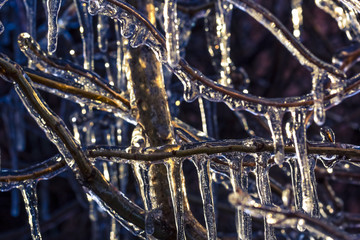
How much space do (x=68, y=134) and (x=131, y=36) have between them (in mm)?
191

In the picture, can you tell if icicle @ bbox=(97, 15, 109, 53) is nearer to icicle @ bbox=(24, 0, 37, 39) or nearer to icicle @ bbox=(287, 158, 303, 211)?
icicle @ bbox=(24, 0, 37, 39)

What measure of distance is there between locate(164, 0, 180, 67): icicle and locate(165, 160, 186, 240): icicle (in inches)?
6.7

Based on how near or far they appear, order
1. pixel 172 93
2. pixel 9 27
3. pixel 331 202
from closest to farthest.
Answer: pixel 172 93
pixel 331 202
pixel 9 27

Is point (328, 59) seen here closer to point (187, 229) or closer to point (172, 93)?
point (172, 93)

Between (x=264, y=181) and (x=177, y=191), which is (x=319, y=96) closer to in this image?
(x=264, y=181)

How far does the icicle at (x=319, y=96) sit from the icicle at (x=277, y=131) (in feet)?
0.21

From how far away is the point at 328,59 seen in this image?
2.58m

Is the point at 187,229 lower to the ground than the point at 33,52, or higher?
lower

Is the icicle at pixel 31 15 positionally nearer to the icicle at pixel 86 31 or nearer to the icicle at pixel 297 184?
the icicle at pixel 86 31

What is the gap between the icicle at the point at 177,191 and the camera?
0.79 metres

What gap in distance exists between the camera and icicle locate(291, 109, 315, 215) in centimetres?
76

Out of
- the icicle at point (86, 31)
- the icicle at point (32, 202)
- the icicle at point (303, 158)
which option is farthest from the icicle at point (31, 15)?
the icicle at point (303, 158)

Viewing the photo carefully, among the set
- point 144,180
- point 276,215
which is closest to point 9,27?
point 144,180

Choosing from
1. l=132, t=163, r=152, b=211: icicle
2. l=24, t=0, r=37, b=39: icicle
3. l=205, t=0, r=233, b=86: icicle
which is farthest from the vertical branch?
l=24, t=0, r=37, b=39: icicle
